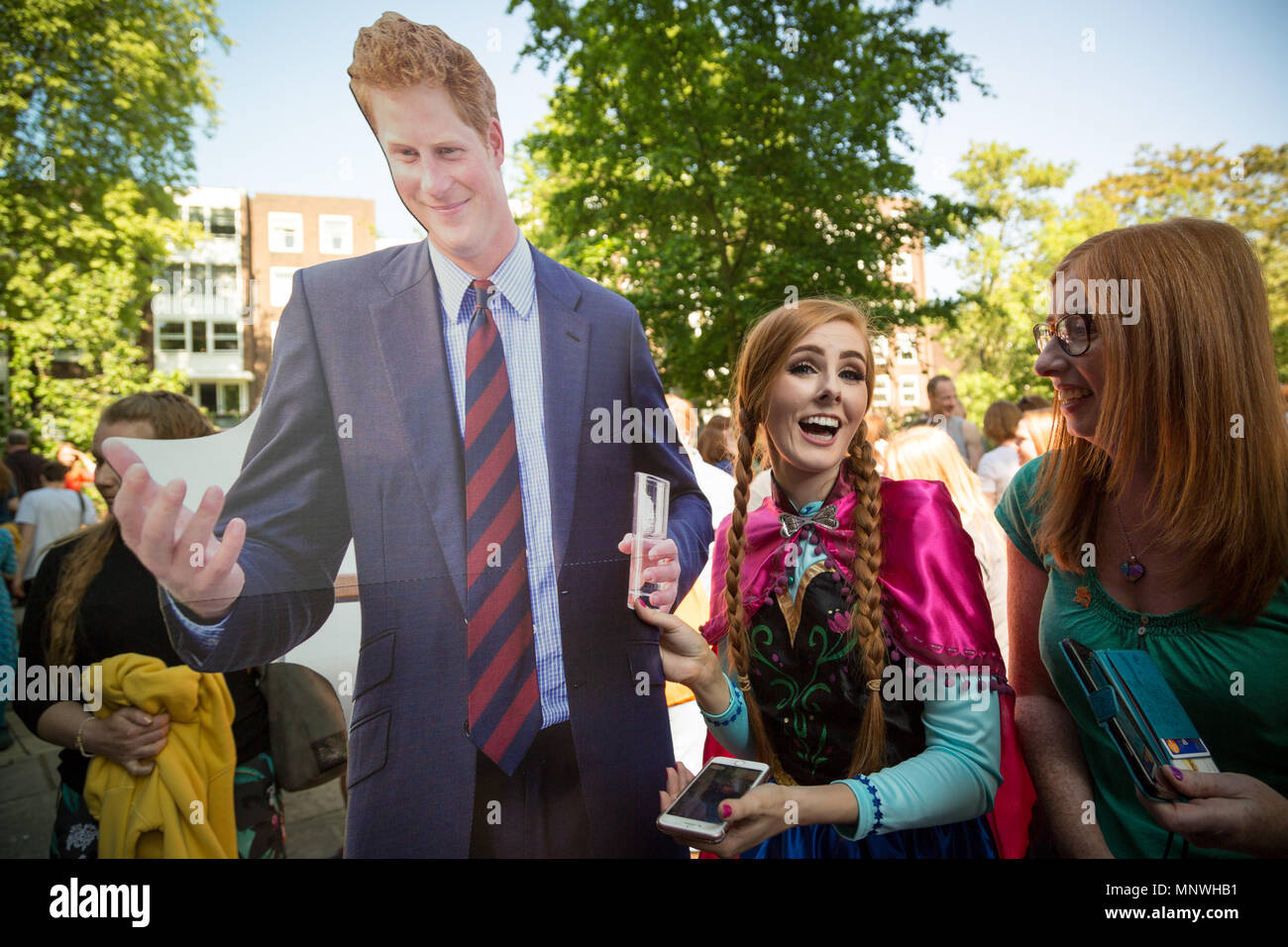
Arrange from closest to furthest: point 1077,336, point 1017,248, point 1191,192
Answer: point 1077,336 < point 1191,192 < point 1017,248

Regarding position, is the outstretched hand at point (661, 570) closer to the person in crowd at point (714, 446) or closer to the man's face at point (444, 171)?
the man's face at point (444, 171)

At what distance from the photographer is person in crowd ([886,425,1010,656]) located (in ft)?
9.11

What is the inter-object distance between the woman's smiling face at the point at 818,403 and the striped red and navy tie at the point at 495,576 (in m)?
0.71

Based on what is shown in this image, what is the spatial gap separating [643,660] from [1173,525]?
1318 mm

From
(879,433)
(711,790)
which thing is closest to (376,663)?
(711,790)

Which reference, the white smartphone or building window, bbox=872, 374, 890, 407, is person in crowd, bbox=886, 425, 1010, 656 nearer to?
building window, bbox=872, 374, 890, 407

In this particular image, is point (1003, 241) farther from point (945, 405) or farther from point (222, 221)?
point (222, 221)

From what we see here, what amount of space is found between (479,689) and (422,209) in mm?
1271

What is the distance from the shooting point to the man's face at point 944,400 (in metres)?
3.91

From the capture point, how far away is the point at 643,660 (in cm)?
206

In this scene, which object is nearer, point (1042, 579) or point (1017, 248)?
point (1042, 579)
